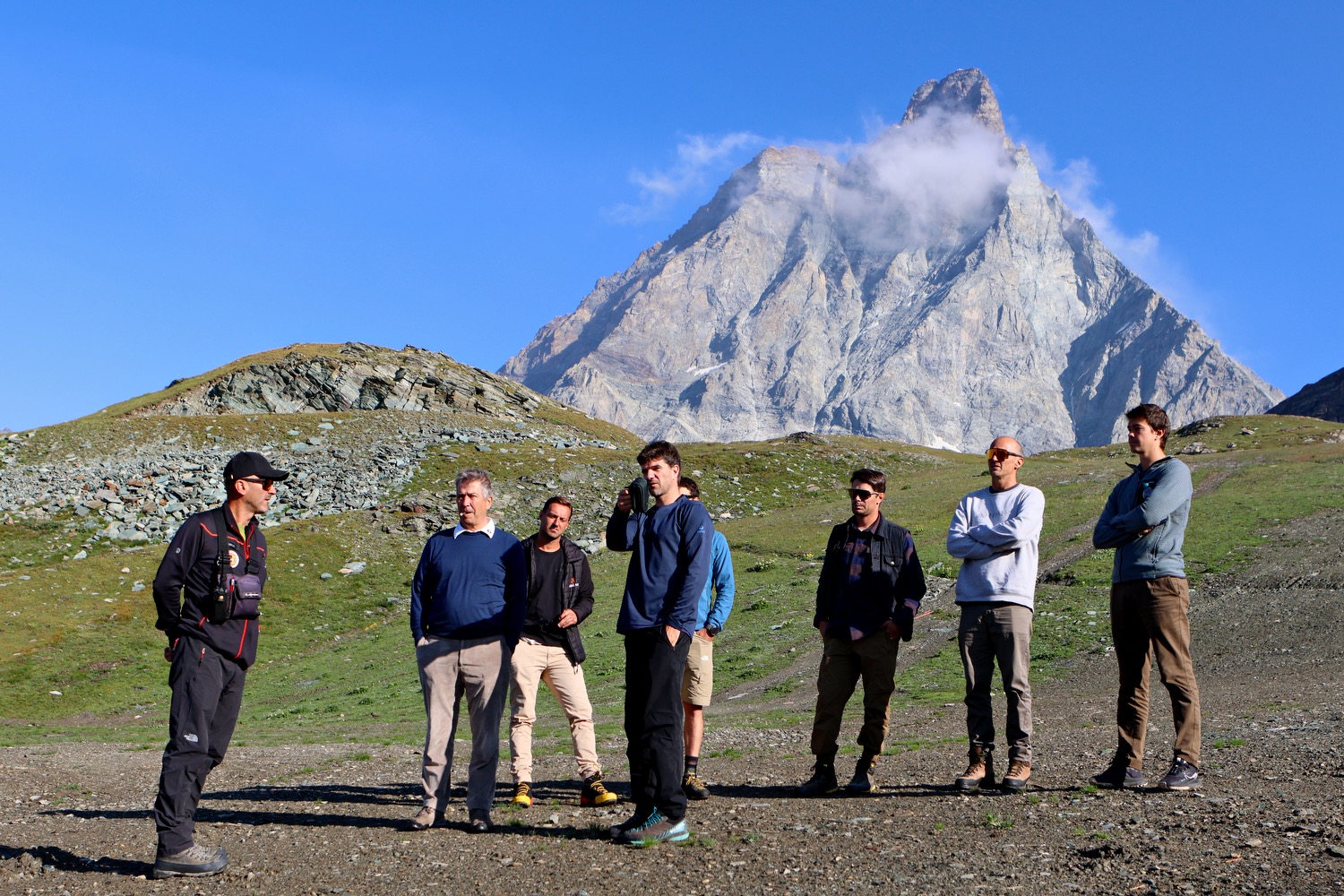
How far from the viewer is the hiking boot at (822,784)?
1054 centimetres

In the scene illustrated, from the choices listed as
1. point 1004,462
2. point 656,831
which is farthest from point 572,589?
point 1004,462

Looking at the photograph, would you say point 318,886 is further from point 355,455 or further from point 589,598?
point 355,455

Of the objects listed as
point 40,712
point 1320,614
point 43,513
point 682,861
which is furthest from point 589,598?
point 43,513

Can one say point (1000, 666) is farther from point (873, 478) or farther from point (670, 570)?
point (670, 570)

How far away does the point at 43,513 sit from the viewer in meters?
50.1

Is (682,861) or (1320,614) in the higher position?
(1320,614)

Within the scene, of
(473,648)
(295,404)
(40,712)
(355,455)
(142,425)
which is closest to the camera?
Answer: (473,648)

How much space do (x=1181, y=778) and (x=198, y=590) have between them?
9.15 m

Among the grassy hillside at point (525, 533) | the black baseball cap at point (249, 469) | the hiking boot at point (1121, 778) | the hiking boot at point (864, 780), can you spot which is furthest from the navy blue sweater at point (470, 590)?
the grassy hillside at point (525, 533)

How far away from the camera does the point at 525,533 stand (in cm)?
4966

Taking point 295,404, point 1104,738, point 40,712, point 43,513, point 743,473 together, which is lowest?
point 40,712

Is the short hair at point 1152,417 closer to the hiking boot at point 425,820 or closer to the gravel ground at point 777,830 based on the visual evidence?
the gravel ground at point 777,830

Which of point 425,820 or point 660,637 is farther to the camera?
point 425,820

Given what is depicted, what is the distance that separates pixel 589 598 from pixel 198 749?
4.24m
